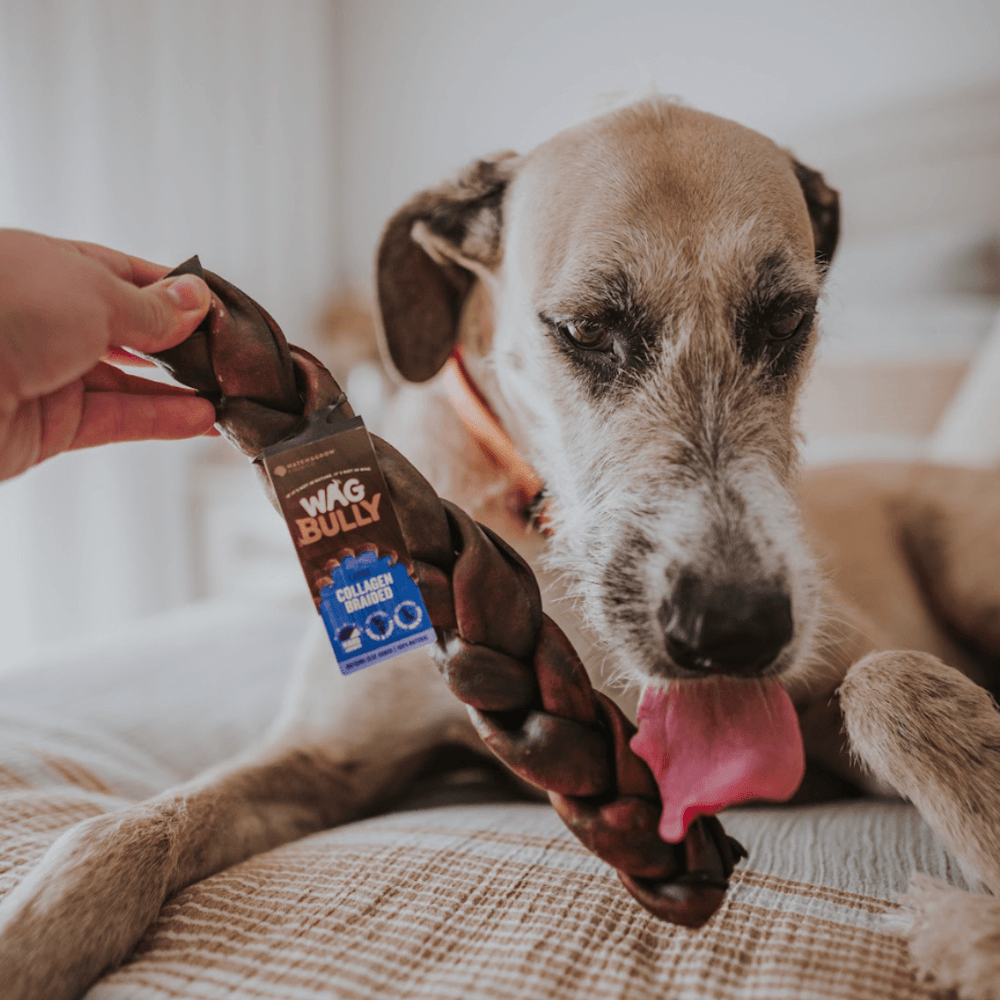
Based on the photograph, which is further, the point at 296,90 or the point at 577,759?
the point at 296,90

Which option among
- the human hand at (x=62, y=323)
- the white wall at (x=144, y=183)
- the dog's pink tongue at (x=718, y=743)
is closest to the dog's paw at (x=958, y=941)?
the dog's pink tongue at (x=718, y=743)

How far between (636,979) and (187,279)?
2.39 ft

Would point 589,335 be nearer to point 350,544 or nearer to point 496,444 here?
point 496,444

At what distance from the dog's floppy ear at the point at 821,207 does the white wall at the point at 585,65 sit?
1594 mm

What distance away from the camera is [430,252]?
1396 millimetres

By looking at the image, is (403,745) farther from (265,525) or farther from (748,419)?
(265,525)

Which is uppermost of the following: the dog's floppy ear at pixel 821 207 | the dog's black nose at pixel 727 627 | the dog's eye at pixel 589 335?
the dog's floppy ear at pixel 821 207

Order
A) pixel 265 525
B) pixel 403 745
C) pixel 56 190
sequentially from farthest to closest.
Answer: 1. pixel 265 525
2. pixel 56 190
3. pixel 403 745

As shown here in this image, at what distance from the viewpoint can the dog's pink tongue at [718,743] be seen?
0.75 meters

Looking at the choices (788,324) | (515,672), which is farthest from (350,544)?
(788,324)

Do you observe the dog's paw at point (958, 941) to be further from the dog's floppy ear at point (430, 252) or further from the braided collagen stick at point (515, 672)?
the dog's floppy ear at point (430, 252)

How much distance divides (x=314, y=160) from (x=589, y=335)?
14.5 feet

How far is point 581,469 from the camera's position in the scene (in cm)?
113

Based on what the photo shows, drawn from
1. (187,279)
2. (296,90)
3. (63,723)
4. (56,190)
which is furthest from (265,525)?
(187,279)
